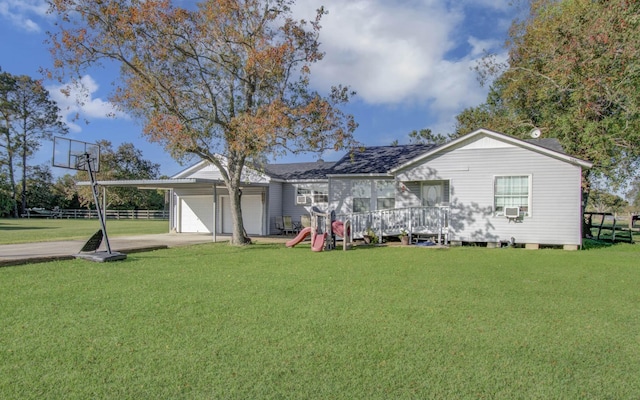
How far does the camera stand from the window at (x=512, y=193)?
13406 millimetres

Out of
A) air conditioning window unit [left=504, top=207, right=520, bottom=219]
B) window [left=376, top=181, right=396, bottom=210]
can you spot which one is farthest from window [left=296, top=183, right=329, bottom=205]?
air conditioning window unit [left=504, top=207, right=520, bottom=219]

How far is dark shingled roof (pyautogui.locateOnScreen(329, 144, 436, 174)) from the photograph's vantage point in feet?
55.4

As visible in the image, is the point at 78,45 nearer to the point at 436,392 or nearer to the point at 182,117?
the point at 182,117

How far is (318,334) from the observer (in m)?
4.32

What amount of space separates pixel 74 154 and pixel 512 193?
1350 centimetres

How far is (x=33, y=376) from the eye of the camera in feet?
10.7

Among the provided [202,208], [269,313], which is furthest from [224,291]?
[202,208]

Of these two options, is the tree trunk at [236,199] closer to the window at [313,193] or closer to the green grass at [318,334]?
the window at [313,193]

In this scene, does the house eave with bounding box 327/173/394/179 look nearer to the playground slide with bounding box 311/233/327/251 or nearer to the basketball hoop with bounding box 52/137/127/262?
the playground slide with bounding box 311/233/327/251

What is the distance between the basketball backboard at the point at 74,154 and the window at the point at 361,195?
31.7ft

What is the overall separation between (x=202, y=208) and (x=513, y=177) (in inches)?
565

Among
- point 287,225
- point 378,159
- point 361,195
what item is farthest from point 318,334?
point 287,225

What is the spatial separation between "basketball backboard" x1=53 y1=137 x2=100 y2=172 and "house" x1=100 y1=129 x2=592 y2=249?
328cm

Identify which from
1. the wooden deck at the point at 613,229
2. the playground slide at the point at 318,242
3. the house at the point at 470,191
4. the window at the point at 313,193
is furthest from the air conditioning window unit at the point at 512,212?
the window at the point at 313,193
